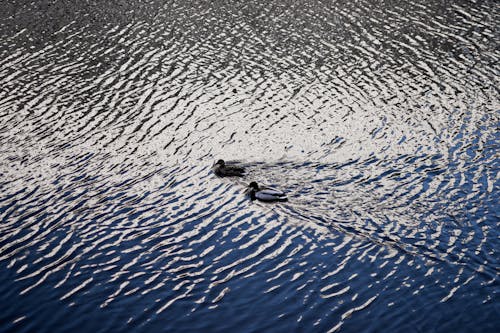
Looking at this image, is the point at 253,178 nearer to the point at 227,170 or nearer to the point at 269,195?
the point at 227,170

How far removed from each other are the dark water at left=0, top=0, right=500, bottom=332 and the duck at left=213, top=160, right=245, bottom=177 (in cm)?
40

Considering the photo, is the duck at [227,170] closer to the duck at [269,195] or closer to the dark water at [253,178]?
the dark water at [253,178]

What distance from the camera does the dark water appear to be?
15.5 m

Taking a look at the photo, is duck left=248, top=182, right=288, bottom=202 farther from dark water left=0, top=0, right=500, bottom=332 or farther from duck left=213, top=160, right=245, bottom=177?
duck left=213, top=160, right=245, bottom=177

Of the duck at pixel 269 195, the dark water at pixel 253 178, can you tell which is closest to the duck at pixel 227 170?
the dark water at pixel 253 178

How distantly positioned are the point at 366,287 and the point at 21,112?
2090 cm

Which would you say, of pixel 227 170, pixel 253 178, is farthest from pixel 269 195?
pixel 227 170

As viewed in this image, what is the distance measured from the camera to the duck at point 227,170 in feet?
73.5

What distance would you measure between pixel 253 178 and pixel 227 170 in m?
1.05

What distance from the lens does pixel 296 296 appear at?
1572 cm

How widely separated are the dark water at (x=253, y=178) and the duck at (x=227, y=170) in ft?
1.31

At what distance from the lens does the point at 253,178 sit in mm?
22406

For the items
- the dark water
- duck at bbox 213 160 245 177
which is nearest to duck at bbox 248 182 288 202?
the dark water

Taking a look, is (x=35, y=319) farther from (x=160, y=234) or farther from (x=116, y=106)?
(x=116, y=106)
